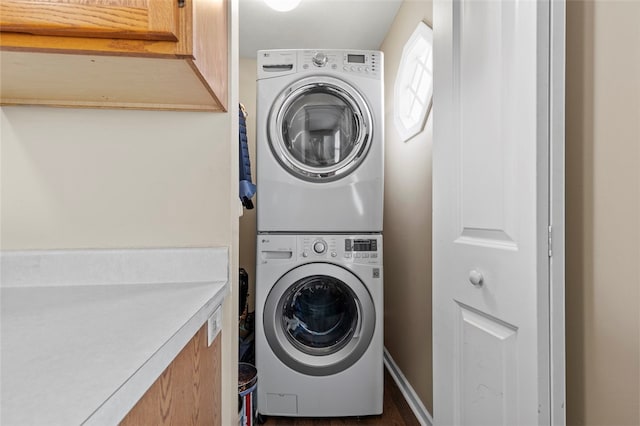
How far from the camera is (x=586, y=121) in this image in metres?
0.82

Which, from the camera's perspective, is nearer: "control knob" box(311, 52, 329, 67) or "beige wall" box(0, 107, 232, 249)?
"beige wall" box(0, 107, 232, 249)

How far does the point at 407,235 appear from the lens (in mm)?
2145

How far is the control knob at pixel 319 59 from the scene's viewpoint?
189 centimetres

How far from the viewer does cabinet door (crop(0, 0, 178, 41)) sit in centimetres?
70

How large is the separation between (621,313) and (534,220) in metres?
0.24

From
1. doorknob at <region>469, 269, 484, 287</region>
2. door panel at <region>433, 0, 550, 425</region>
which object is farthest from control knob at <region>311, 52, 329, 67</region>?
doorknob at <region>469, 269, 484, 287</region>

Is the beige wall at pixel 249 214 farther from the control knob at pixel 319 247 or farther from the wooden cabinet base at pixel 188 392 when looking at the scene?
the wooden cabinet base at pixel 188 392

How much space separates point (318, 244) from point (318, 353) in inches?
22.5

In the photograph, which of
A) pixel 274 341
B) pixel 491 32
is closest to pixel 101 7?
pixel 491 32

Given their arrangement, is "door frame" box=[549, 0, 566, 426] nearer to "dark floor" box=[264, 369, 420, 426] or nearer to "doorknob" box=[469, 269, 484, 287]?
"doorknob" box=[469, 269, 484, 287]

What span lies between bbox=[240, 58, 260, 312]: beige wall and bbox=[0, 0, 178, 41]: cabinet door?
2.13m

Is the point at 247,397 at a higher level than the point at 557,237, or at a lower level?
lower

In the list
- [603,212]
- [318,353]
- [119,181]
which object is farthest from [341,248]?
[603,212]

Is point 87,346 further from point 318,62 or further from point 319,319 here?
point 318,62
